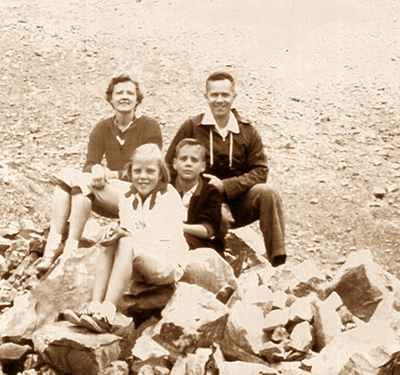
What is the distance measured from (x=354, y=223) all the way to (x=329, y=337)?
5.51 meters

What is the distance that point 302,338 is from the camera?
3.88m

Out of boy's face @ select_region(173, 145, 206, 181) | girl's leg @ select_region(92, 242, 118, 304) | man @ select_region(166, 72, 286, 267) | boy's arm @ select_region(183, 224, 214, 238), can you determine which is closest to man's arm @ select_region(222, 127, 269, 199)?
man @ select_region(166, 72, 286, 267)

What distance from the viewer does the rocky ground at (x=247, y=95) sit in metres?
9.15

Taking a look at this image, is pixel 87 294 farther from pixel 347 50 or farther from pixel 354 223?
pixel 347 50

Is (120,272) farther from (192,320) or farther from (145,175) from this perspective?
(145,175)

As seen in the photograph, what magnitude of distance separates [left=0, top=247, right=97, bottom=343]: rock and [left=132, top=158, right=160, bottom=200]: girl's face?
607 millimetres

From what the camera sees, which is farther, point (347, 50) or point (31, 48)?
point (347, 50)

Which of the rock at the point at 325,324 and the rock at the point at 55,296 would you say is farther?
the rock at the point at 55,296

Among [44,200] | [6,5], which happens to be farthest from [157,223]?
[6,5]

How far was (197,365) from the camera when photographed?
3.61 m

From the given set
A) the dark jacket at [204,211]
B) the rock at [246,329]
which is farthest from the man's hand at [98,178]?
the rock at [246,329]

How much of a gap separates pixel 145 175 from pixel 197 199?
58 centimetres

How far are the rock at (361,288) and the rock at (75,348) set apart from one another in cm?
184

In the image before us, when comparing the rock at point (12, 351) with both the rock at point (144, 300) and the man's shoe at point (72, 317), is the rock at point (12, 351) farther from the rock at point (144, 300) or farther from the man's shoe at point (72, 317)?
the rock at point (144, 300)
